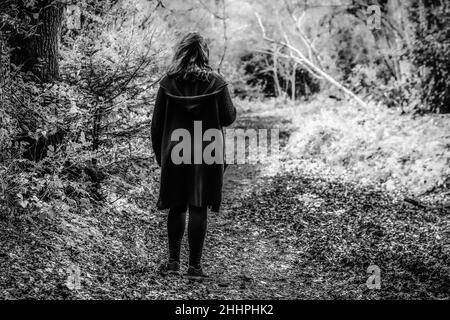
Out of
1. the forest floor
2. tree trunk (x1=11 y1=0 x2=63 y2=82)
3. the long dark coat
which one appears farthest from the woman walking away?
tree trunk (x1=11 y1=0 x2=63 y2=82)

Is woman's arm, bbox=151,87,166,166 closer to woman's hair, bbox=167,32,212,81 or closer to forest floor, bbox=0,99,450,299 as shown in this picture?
woman's hair, bbox=167,32,212,81

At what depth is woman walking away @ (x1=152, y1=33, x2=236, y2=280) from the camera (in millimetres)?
4191

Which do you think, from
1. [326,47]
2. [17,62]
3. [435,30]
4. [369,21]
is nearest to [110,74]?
[17,62]

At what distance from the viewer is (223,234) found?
6531 millimetres

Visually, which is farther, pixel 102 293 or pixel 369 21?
pixel 369 21

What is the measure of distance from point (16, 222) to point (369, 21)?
15.5 meters

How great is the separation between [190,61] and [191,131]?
611 mm

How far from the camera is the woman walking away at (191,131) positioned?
4.19m

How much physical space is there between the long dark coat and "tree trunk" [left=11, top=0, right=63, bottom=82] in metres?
1.63

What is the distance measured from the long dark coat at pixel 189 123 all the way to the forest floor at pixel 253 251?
82cm

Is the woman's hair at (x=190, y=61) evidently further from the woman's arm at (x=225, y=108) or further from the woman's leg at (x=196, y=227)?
the woman's leg at (x=196, y=227)
